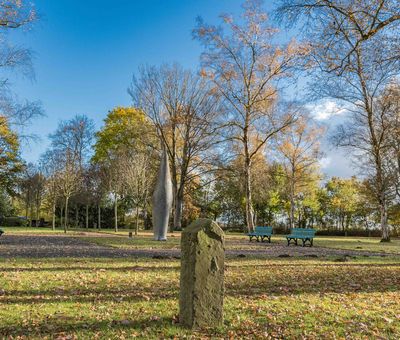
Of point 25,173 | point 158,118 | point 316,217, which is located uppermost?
point 158,118

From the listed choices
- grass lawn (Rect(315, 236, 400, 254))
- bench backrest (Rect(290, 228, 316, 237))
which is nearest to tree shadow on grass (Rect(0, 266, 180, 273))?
grass lawn (Rect(315, 236, 400, 254))

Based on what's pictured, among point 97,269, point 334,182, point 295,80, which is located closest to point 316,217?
point 334,182

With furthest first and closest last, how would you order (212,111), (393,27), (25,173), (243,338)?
1. (25,173)
2. (212,111)
3. (393,27)
4. (243,338)

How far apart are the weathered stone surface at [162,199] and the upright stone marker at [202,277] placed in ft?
49.0

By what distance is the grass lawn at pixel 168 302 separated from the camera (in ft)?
15.9

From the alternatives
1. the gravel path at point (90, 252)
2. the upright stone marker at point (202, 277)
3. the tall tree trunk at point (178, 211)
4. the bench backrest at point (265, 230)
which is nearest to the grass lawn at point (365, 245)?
the bench backrest at point (265, 230)

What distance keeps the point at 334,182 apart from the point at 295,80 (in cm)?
5107

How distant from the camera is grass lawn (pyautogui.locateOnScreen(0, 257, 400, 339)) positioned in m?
4.83

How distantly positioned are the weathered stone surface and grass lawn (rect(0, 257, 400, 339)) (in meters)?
9.88

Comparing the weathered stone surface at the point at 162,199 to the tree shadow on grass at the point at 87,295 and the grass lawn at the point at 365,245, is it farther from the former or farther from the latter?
the tree shadow on grass at the point at 87,295

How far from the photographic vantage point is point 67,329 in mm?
4691

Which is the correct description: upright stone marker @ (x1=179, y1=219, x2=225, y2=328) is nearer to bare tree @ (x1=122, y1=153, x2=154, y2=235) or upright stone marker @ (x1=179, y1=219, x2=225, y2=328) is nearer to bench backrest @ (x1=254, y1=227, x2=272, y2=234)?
bench backrest @ (x1=254, y1=227, x2=272, y2=234)

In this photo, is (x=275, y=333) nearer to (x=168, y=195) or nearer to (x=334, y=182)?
(x=168, y=195)

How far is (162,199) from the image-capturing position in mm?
19875
